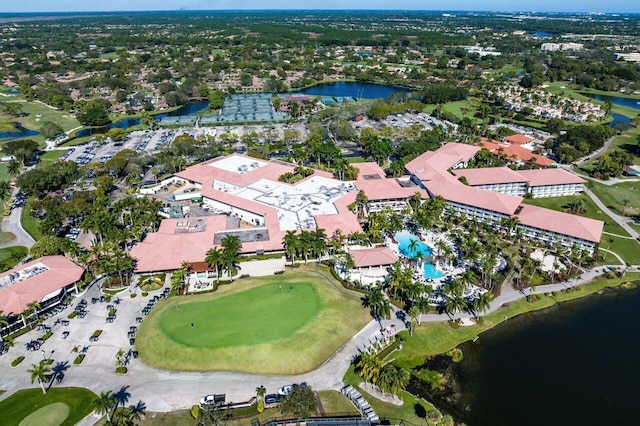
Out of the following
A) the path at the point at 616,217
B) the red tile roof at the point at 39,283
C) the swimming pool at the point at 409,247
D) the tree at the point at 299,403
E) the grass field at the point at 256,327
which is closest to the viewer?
the tree at the point at 299,403

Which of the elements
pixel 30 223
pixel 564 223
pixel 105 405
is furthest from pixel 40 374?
pixel 564 223

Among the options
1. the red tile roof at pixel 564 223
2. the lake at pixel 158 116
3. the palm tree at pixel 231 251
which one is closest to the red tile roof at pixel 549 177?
the red tile roof at pixel 564 223

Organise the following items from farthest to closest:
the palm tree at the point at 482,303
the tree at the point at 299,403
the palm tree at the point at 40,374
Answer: the palm tree at the point at 482,303 → the palm tree at the point at 40,374 → the tree at the point at 299,403

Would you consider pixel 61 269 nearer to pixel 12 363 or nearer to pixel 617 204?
pixel 12 363

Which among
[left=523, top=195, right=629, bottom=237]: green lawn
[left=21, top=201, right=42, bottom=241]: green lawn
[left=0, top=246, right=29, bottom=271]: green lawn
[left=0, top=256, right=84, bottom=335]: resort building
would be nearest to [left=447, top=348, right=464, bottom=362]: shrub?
[left=523, top=195, right=629, bottom=237]: green lawn

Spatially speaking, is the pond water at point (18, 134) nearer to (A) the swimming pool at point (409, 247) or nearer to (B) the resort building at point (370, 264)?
(B) the resort building at point (370, 264)

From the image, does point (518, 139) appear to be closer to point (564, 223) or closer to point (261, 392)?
point (564, 223)

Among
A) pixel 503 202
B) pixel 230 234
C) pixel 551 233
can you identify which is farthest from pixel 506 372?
pixel 230 234

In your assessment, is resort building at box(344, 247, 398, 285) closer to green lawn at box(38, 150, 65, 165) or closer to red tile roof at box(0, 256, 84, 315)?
red tile roof at box(0, 256, 84, 315)
